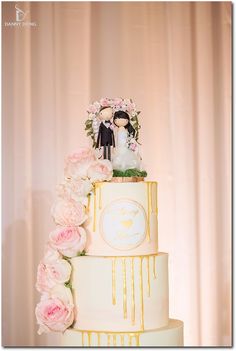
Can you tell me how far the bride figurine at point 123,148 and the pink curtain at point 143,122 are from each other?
3.94ft

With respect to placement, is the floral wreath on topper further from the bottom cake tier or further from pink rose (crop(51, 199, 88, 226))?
the bottom cake tier

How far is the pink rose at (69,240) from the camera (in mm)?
Result: 2643

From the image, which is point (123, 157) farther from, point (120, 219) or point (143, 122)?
point (143, 122)

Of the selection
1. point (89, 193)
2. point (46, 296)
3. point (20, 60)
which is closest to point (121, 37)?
point (20, 60)

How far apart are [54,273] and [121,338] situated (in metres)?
0.38

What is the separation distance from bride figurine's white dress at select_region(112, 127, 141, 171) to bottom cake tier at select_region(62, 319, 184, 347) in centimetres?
69

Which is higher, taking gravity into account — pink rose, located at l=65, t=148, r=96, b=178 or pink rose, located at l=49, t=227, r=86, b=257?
pink rose, located at l=65, t=148, r=96, b=178

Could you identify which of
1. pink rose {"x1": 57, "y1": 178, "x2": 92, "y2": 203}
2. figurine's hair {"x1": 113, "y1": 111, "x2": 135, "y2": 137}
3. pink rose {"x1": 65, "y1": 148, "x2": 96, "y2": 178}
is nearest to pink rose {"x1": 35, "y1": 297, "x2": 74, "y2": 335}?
pink rose {"x1": 57, "y1": 178, "x2": 92, "y2": 203}

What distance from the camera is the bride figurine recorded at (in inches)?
109

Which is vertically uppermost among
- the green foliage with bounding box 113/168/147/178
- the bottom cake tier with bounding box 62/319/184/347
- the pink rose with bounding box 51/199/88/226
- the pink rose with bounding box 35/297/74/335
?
the green foliage with bounding box 113/168/147/178

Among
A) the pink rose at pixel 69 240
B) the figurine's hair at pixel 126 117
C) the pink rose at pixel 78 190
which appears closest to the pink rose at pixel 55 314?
the pink rose at pixel 69 240

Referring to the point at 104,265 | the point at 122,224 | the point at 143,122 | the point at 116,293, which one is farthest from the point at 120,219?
the point at 143,122

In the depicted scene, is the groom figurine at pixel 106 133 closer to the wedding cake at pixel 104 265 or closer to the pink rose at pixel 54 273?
the wedding cake at pixel 104 265

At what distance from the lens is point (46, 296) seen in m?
2.69
